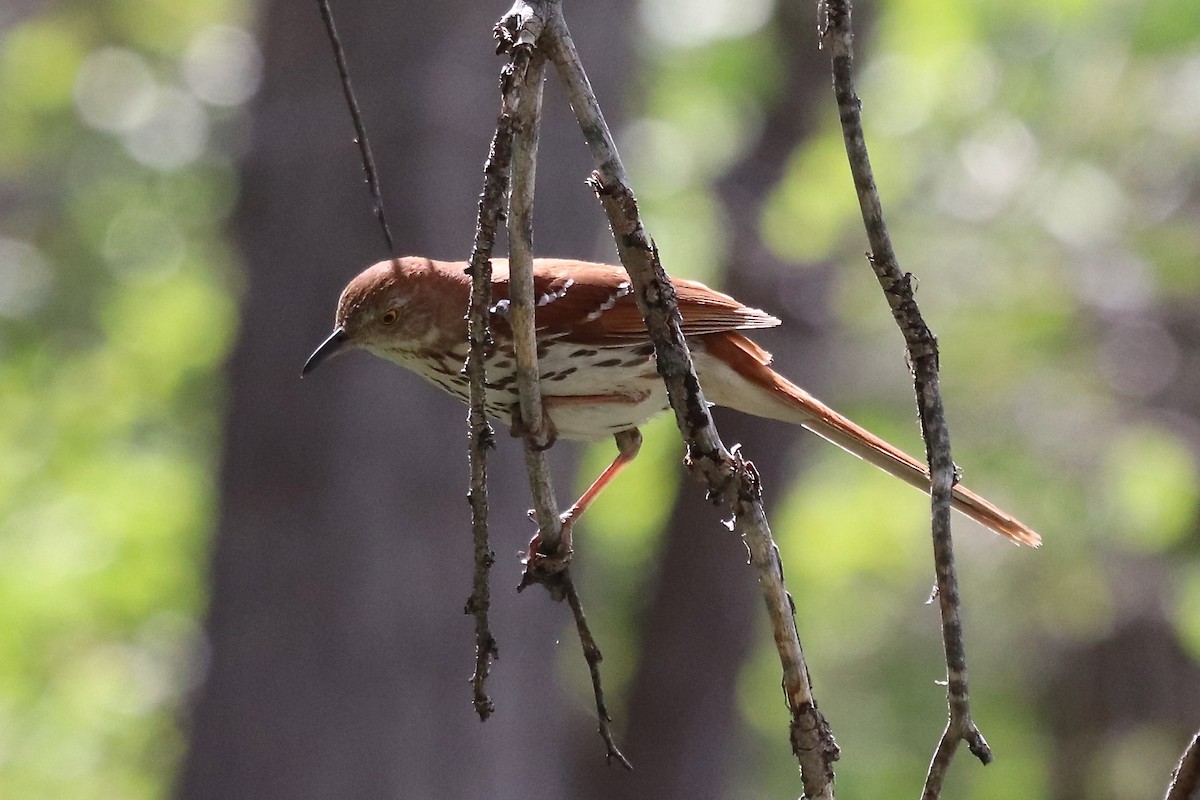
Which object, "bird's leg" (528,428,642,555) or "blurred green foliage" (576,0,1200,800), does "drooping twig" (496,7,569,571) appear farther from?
"blurred green foliage" (576,0,1200,800)

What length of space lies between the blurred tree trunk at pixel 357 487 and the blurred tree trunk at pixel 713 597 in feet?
8.78

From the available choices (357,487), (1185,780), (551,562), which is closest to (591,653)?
(551,562)

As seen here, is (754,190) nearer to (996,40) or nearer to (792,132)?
(792,132)

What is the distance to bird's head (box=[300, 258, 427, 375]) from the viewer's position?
4.16 m

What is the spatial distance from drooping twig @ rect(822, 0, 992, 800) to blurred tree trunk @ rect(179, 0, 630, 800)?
15.5ft

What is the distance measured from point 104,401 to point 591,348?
311 inches

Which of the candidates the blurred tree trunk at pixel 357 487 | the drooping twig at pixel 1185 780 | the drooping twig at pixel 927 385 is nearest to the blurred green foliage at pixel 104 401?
the blurred tree trunk at pixel 357 487

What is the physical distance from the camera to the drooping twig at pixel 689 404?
203cm

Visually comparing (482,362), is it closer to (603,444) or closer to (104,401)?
(603,444)

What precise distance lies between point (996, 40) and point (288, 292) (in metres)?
6.06

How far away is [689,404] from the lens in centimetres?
204

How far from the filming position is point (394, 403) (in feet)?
22.1

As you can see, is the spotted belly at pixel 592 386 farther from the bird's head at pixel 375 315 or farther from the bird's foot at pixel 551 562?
the bird's foot at pixel 551 562

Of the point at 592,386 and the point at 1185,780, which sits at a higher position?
the point at 592,386
